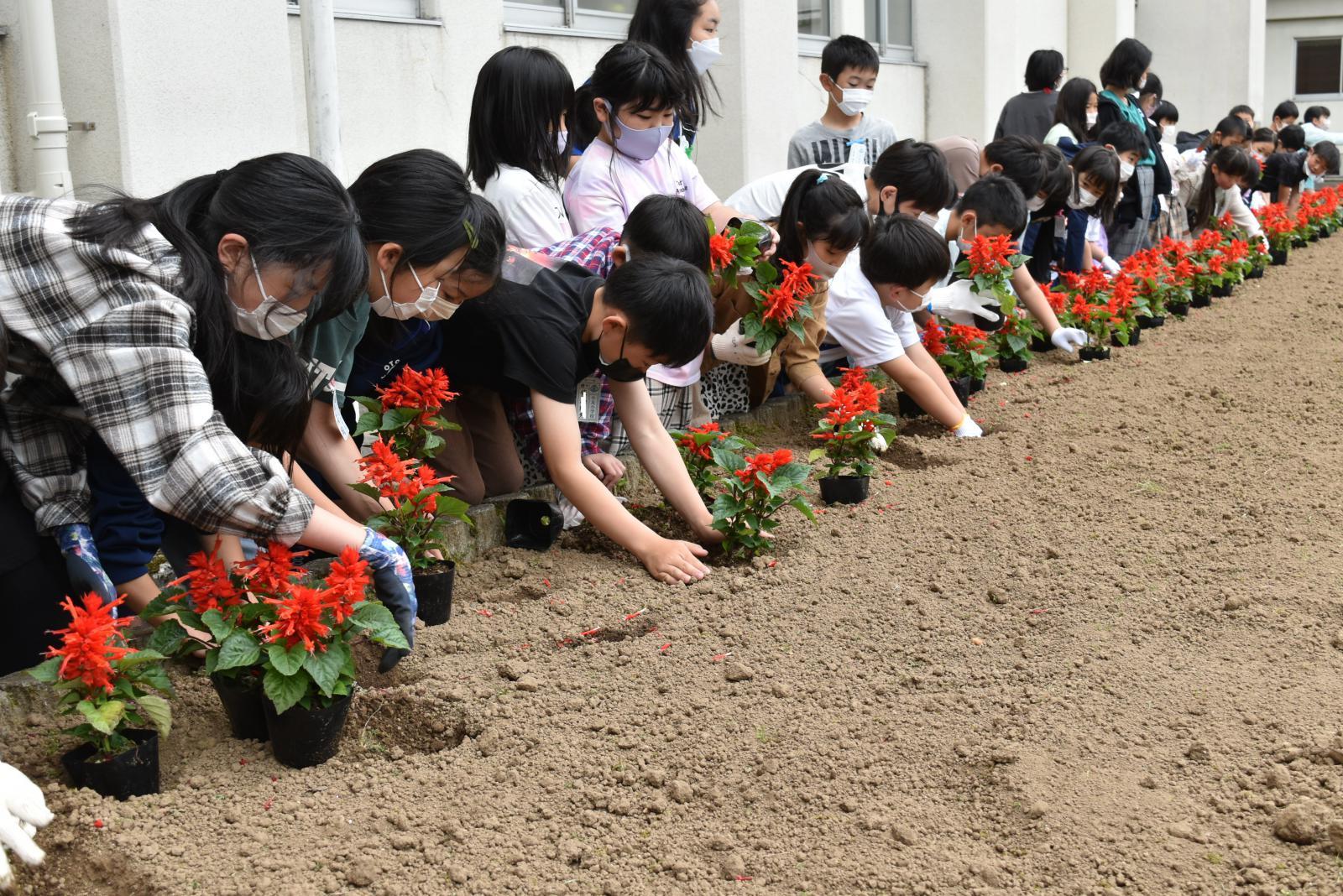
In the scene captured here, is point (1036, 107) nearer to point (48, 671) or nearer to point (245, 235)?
point (245, 235)

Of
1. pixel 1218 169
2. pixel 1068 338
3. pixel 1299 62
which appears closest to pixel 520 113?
pixel 1068 338

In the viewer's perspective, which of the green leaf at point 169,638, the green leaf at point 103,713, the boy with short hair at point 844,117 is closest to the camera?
the green leaf at point 103,713

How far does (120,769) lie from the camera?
2.24m

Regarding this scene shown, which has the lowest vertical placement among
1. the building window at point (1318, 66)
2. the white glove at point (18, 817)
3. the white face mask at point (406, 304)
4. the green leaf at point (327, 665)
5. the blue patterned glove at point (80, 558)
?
the white glove at point (18, 817)

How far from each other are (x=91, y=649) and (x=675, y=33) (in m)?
3.52

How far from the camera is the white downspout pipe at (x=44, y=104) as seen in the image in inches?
183

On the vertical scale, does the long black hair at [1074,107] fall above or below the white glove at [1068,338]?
above

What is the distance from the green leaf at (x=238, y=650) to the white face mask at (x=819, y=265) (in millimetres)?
2708

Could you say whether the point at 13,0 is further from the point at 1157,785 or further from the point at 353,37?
the point at 1157,785

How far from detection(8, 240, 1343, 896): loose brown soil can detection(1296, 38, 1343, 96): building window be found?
27.8 m

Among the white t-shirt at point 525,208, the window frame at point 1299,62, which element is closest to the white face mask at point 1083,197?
the white t-shirt at point 525,208

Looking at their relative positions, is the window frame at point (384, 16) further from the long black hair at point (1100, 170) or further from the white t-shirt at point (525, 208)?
the long black hair at point (1100, 170)

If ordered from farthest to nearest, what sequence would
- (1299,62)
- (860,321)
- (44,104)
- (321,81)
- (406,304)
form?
1. (1299,62)
2. (321,81)
3. (860,321)
4. (44,104)
5. (406,304)

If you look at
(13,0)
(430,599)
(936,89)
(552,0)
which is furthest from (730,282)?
(936,89)
